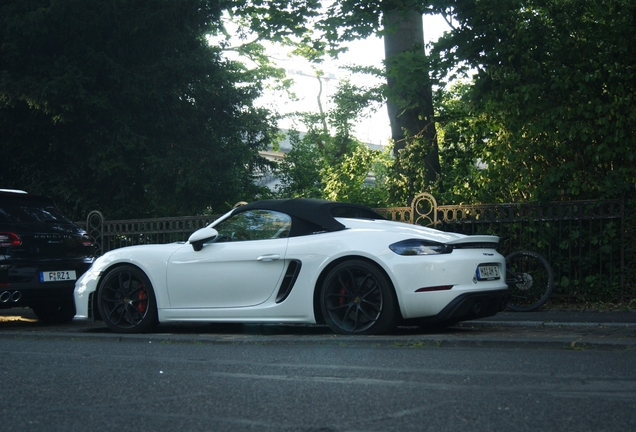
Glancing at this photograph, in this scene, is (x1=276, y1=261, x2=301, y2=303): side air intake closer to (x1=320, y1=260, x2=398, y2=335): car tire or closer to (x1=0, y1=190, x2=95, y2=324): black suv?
(x1=320, y1=260, x2=398, y2=335): car tire

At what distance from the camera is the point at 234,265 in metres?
8.73

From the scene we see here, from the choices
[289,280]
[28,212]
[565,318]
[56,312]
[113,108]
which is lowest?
[565,318]

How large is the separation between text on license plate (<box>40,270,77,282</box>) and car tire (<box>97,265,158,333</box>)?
5.07 ft

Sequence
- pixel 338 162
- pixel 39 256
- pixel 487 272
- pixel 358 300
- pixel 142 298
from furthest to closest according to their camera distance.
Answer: pixel 338 162
pixel 39 256
pixel 142 298
pixel 487 272
pixel 358 300

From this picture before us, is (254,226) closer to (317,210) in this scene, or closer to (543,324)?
(317,210)

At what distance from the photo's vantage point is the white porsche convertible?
310 inches

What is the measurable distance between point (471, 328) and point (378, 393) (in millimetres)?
4124

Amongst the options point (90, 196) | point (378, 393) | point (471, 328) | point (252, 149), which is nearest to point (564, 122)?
point (471, 328)

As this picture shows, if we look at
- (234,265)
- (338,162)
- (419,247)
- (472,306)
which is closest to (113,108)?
(338,162)

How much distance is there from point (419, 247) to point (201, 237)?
7.55ft

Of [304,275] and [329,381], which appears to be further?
[304,275]

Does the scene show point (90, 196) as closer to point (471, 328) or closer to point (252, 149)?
point (252, 149)

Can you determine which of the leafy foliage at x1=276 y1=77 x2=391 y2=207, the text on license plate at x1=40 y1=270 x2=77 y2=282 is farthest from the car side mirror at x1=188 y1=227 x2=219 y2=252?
the leafy foliage at x1=276 y1=77 x2=391 y2=207

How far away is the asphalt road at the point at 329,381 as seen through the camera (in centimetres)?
434
